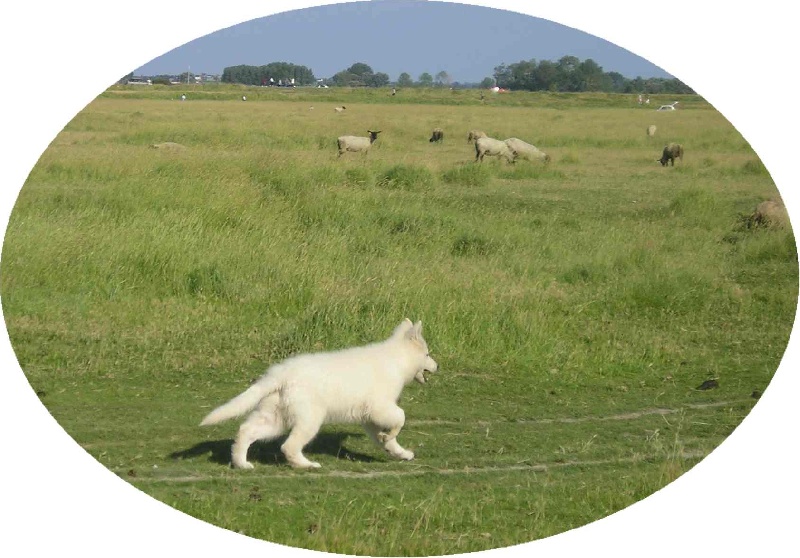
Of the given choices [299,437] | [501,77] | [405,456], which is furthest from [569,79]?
[299,437]

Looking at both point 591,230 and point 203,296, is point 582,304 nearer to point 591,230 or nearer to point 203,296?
point 591,230

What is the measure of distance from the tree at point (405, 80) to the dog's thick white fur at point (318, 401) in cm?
261

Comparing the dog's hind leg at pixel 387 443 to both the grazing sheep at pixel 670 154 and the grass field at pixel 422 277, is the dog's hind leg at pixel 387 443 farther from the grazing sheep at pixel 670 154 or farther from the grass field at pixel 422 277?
the grazing sheep at pixel 670 154

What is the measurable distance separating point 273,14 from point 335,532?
3830 mm

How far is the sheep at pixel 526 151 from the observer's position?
355 inches

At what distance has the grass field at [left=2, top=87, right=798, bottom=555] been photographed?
7445mm

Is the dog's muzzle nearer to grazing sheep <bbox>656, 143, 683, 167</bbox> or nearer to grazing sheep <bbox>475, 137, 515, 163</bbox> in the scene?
grazing sheep <bbox>475, 137, 515, 163</bbox>

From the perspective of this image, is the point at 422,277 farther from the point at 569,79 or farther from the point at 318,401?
the point at 569,79

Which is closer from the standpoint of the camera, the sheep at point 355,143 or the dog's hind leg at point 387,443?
the dog's hind leg at point 387,443

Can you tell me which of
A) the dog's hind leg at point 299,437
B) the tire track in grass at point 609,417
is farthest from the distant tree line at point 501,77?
the dog's hind leg at point 299,437

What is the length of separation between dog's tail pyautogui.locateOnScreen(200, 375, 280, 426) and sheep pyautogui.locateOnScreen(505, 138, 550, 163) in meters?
3.11

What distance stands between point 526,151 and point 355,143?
4.12 ft

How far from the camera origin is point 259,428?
682 cm

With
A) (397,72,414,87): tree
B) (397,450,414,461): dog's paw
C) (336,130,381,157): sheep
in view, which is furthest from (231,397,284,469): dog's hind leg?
(397,72,414,87): tree
